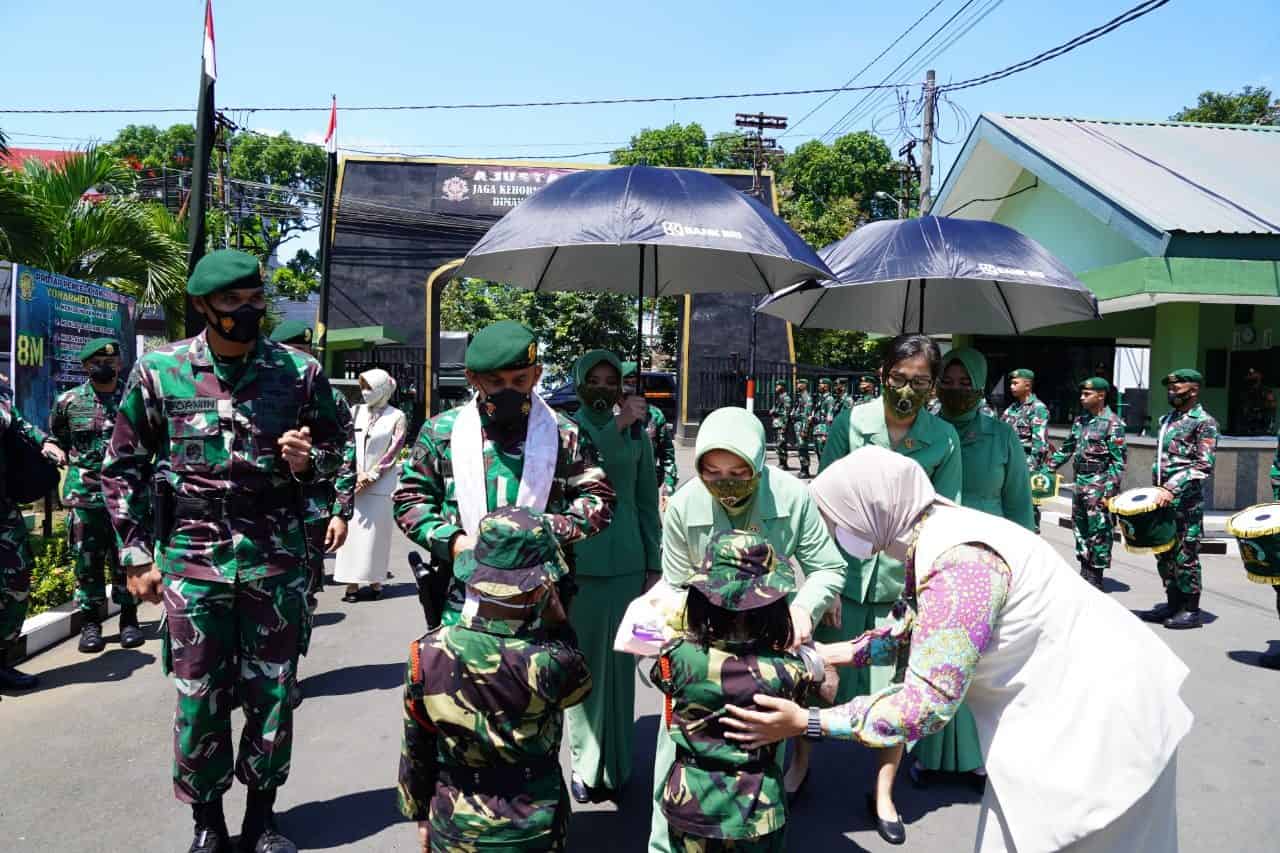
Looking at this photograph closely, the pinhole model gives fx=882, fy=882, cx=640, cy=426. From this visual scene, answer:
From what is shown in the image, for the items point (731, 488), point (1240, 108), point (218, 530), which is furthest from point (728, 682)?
point (1240, 108)

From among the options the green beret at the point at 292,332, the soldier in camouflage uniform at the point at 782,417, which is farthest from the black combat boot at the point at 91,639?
the soldier in camouflage uniform at the point at 782,417

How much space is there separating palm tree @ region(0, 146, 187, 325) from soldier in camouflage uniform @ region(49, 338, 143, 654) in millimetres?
4723

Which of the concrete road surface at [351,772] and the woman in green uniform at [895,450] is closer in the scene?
the concrete road surface at [351,772]

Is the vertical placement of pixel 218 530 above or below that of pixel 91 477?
above

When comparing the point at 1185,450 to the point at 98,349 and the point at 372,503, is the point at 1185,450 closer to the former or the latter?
the point at 372,503

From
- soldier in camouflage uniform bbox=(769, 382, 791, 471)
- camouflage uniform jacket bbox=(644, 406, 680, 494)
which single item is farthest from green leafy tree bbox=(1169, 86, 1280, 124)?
camouflage uniform jacket bbox=(644, 406, 680, 494)

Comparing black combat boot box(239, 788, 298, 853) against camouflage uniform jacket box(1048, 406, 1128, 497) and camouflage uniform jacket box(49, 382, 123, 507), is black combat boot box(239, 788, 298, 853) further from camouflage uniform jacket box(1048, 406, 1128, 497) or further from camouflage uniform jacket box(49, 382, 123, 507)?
camouflage uniform jacket box(1048, 406, 1128, 497)

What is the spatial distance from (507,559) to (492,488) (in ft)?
2.65

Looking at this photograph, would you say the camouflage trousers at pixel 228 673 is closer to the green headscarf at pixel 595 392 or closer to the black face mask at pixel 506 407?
the black face mask at pixel 506 407

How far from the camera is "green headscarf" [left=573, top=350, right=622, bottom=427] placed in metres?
4.28

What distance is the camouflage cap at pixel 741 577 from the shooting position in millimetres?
2232

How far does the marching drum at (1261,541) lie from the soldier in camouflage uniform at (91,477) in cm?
746

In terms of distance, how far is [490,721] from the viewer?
2.33m

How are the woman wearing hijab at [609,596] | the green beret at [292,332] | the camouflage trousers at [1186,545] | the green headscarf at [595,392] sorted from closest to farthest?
1. the woman wearing hijab at [609,596]
2. the green headscarf at [595,392]
3. the green beret at [292,332]
4. the camouflage trousers at [1186,545]
